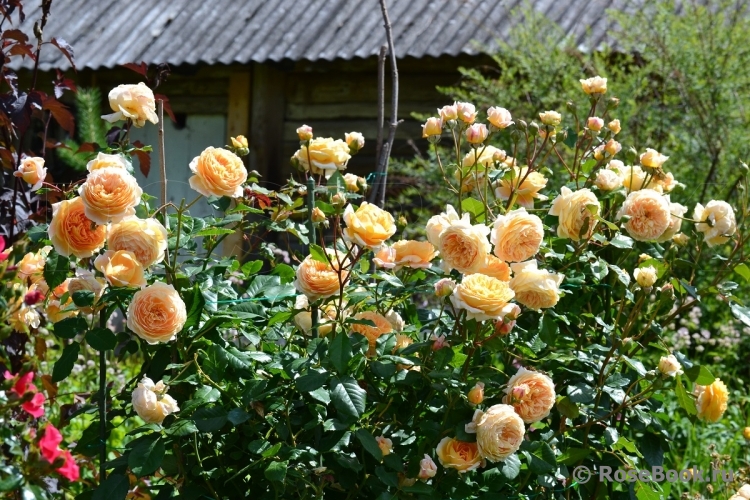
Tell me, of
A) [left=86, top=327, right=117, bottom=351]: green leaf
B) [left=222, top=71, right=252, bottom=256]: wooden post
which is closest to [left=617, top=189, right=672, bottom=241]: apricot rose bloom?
[left=86, top=327, right=117, bottom=351]: green leaf

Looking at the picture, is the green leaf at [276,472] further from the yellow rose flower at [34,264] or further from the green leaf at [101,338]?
the yellow rose flower at [34,264]

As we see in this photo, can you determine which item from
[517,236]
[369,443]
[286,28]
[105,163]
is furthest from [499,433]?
[286,28]

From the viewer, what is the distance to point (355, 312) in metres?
1.67

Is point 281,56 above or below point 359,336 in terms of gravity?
below

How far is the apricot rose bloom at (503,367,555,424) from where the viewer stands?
58.4 inches

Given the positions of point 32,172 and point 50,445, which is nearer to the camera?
Answer: point 50,445

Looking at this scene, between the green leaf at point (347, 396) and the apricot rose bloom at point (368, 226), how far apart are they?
213 mm

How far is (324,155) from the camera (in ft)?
5.92

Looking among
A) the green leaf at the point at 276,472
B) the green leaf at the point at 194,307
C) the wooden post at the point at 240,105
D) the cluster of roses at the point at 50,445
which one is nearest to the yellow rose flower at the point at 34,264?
the green leaf at the point at 194,307

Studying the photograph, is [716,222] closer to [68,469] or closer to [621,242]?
[621,242]

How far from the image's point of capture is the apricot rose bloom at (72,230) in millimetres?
1467

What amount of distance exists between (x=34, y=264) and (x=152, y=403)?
46 centimetres

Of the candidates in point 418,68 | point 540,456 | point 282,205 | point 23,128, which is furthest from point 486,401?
point 418,68

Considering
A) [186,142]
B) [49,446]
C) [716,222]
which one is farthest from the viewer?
[186,142]
